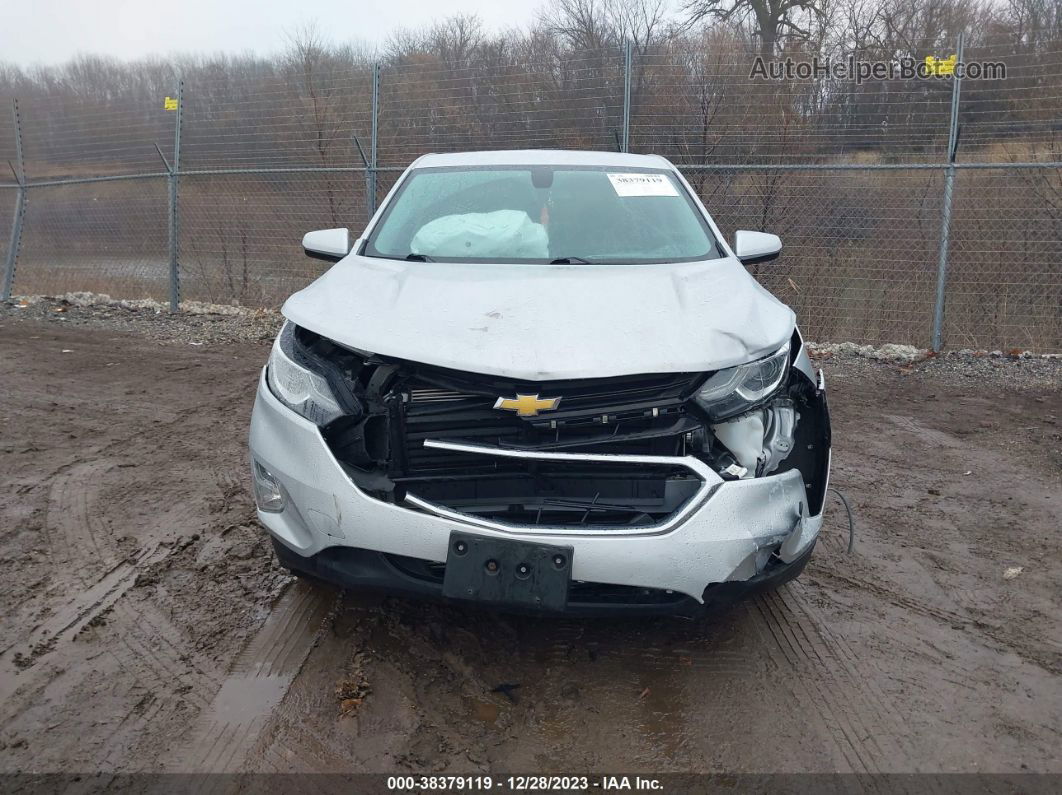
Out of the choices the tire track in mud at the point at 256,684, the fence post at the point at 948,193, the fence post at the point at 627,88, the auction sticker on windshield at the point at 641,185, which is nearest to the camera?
the tire track in mud at the point at 256,684

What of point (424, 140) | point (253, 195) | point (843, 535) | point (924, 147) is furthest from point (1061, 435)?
point (253, 195)

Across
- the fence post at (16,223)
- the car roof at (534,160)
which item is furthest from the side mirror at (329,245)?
the fence post at (16,223)

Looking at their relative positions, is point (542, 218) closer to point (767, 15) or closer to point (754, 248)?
point (754, 248)

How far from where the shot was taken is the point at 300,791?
2.22m

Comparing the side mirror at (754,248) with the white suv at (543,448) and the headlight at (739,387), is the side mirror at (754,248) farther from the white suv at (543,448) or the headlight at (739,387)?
the headlight at (739,387)

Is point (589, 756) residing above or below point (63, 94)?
below

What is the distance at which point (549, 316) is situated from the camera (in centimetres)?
290

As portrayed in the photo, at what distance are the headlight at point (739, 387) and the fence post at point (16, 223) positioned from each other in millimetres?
11017

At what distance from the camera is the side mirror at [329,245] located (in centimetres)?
413

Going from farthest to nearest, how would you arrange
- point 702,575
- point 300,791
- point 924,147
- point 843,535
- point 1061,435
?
point 924,147, point 1061,435, point 843,535, point 702,575, point 300,791

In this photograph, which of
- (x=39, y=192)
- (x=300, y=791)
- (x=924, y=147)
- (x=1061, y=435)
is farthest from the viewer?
(x=39, y=192)

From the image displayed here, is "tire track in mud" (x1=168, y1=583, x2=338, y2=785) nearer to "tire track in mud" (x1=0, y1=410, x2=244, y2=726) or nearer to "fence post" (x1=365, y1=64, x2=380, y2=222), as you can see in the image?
"tire track in mud" (x1=0, y1=410, x2=244, y2=726)

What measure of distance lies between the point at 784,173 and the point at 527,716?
7299 mm

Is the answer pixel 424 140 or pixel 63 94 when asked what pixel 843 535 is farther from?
pixel 63 94
